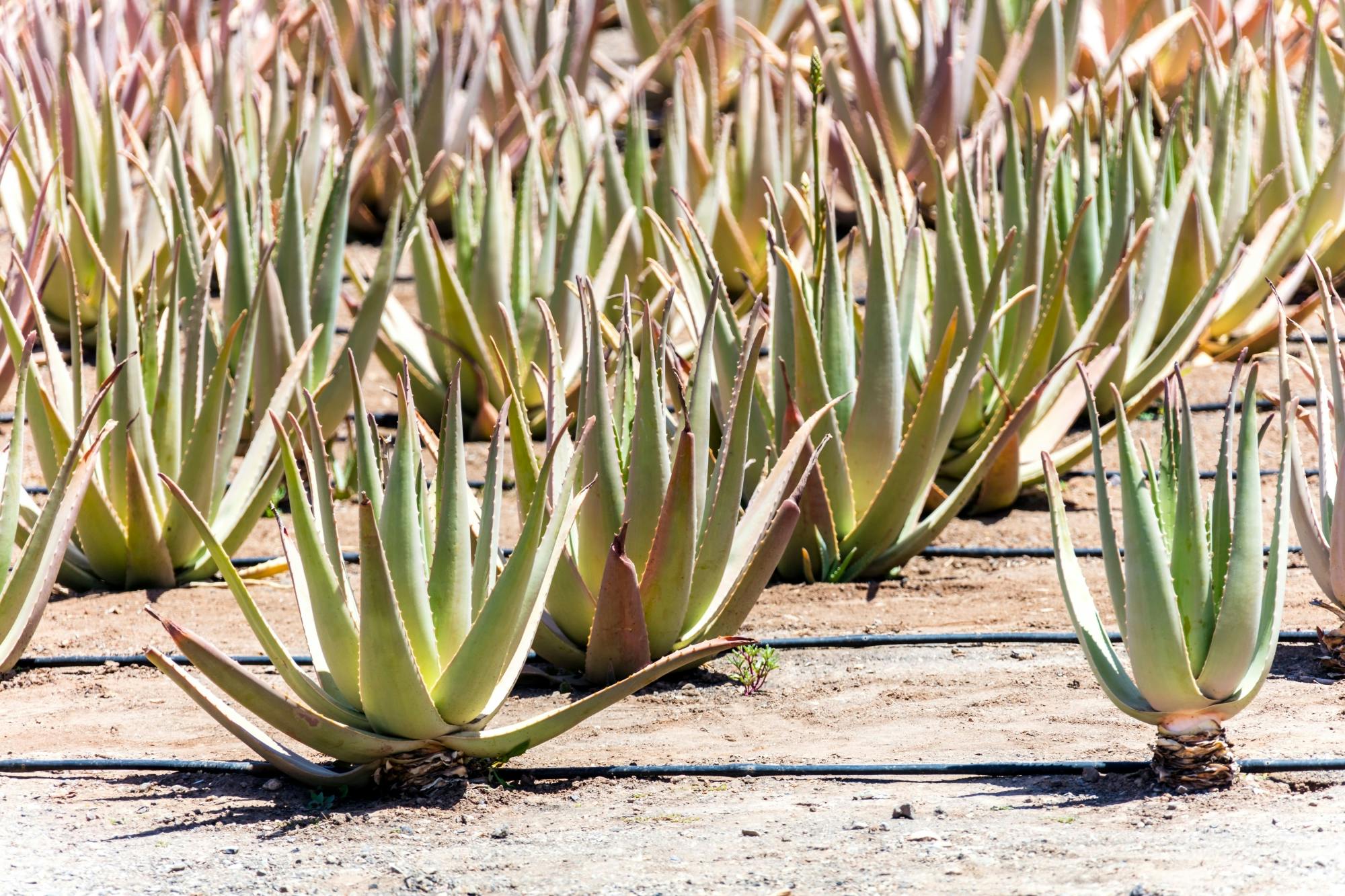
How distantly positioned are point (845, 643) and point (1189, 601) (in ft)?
3.02

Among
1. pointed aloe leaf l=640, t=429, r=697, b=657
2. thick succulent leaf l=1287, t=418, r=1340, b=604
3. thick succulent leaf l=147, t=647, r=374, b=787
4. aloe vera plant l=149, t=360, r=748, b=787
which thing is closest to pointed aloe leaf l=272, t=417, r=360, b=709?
aloe vera plant l=149, t=360, r=748, b=787

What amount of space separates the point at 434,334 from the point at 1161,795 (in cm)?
257

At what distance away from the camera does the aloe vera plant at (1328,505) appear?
8.15 feet

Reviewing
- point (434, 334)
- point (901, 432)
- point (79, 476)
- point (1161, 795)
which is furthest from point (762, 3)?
point (1161, 795)

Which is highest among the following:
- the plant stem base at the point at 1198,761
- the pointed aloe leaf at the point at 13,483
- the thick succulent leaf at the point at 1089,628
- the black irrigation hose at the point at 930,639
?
the pointed aloe leaf at the point at 13,483

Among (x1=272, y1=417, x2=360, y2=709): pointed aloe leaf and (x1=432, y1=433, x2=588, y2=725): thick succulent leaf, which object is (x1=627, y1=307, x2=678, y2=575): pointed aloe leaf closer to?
(x1=432, y1=433, x2=588, y2=725): thick succulent leaf

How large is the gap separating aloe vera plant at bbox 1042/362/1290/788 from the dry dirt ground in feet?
0.35

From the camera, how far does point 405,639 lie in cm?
213

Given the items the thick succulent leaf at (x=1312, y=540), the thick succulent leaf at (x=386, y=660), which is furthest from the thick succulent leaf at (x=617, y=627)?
the thick succulent leaf at (x=1312, y=540)

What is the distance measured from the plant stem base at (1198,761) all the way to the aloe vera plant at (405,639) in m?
0.65

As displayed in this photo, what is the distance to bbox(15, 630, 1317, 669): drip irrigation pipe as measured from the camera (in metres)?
2.92

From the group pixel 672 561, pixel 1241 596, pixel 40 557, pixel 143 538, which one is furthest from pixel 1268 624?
pixel 143 538

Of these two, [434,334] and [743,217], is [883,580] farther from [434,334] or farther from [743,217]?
[743,217]

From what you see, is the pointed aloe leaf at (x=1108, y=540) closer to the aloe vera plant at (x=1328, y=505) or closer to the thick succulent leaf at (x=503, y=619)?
the aloe vera plant at (x=1328, y=505)
